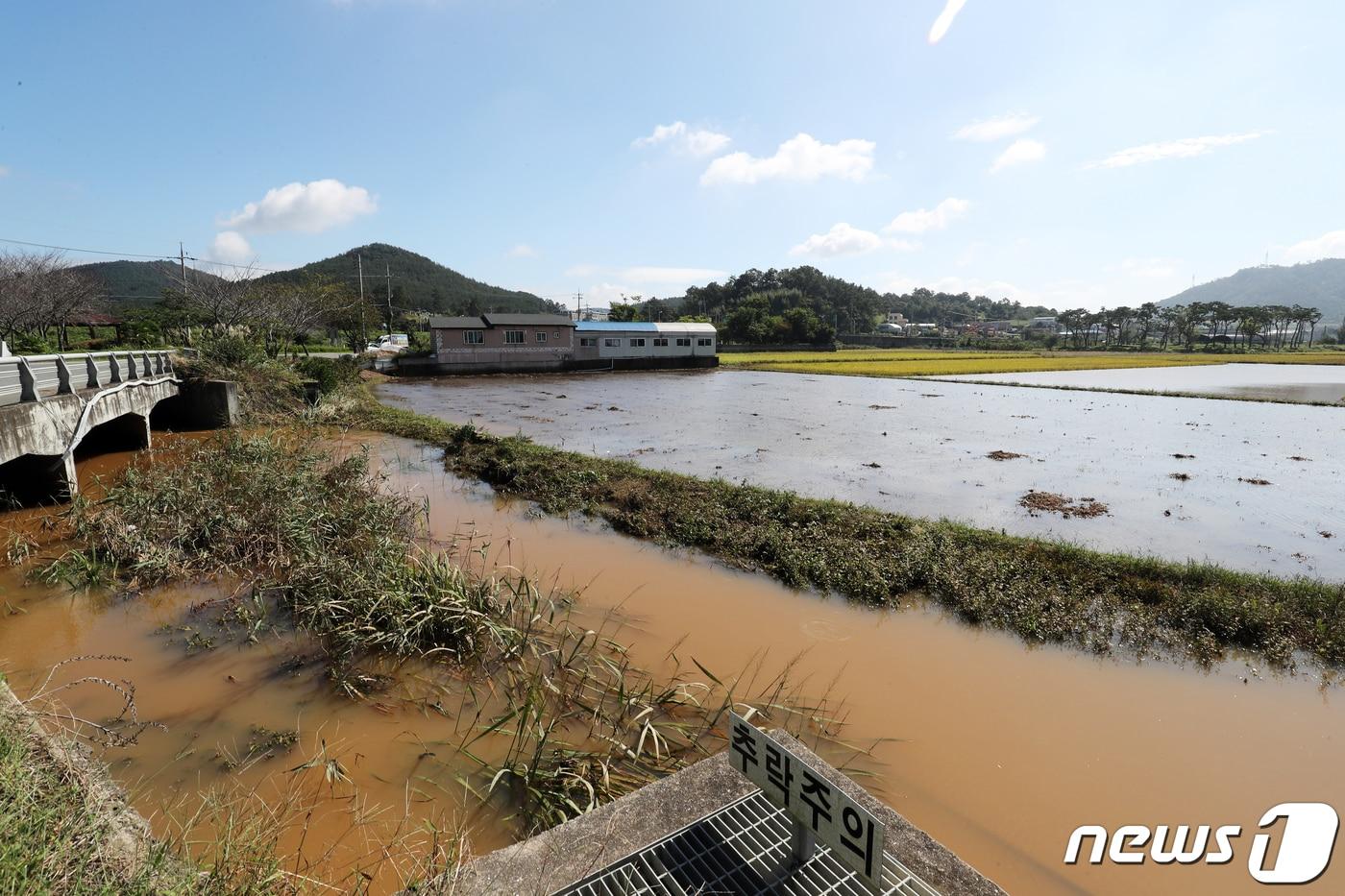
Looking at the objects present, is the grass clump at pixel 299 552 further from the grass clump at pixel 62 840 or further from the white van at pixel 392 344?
the white van at pixel 392 344

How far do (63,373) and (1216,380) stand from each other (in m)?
46.4

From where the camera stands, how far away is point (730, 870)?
2.72 m

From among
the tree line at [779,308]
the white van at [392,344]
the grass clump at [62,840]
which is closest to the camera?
the grass clump at [62,840]

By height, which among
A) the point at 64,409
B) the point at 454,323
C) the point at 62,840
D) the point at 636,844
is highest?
the point at 454,323

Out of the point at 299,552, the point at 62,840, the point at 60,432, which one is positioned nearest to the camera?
the point at 62,840

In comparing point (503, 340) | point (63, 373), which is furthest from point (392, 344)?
point (63, 373)

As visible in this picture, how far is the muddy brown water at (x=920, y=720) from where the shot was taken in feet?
12.3

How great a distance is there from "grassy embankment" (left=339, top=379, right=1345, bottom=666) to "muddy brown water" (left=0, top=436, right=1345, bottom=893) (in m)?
0.43

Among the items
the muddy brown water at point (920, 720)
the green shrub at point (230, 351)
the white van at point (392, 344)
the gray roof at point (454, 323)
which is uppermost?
the gray roof at point (454, 323)

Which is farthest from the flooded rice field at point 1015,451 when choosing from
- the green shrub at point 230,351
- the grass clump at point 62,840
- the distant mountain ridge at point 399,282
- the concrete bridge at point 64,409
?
the distant mountain ridge at point 399,282

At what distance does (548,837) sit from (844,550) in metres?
5.56

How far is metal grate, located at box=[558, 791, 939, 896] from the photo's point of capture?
2.62 m

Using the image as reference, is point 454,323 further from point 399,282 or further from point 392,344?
point 399,282

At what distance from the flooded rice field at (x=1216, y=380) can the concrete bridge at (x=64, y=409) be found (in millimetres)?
33418
